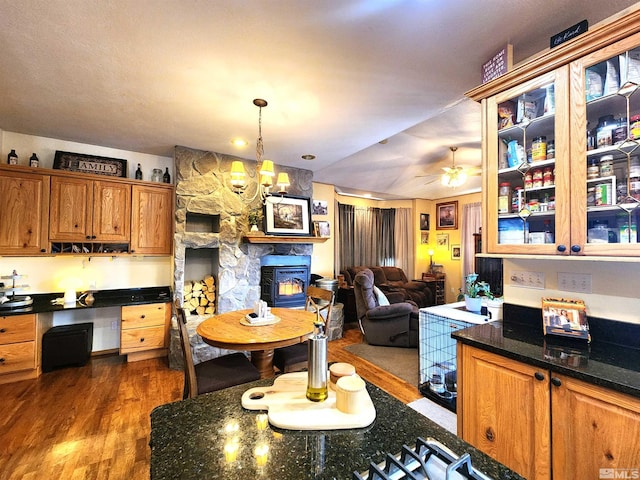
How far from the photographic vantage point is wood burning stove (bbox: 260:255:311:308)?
3.85 meters

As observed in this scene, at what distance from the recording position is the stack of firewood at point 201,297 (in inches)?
141

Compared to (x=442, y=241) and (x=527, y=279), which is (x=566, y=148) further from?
(x=442, y=241)

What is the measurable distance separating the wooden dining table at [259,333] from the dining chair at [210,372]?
17cm

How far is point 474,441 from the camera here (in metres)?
1.52

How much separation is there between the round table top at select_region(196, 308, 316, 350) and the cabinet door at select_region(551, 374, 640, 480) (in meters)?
1.23

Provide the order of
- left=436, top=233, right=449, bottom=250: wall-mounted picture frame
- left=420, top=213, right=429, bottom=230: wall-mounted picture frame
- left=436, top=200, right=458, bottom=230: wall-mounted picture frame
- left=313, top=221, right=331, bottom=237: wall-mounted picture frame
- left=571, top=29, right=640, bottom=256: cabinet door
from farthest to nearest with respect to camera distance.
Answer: left=420, top=213, right=429, bottom=230: wall-mounted picture frame → left=436, top=233, right=449, bottom=250: wall-mounted picture frame → left=436, top=200, right=458, bottom=230: wall-mounted picture frame → left=313, top=221, right=331, bottom=237: wall-mounted picture frame → left=571, top=29, right=640, bottom=256: cabinet door

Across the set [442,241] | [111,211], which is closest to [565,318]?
[111,211]

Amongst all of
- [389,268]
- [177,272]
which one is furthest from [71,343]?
[389,268]

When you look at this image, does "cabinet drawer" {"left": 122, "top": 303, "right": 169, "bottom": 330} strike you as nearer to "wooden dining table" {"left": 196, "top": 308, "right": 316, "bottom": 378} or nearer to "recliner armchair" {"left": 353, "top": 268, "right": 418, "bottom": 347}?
"wooden dining table" {"left": 196, "top": 308, "right": 316, "bottom": 378}

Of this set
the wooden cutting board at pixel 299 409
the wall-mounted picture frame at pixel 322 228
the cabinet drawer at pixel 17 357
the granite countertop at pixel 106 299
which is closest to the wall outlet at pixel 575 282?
the wooden cutting board at pixel 299 409

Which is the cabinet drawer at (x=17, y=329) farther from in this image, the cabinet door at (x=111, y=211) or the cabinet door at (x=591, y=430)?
the cabinet door at (x=591, y=430)

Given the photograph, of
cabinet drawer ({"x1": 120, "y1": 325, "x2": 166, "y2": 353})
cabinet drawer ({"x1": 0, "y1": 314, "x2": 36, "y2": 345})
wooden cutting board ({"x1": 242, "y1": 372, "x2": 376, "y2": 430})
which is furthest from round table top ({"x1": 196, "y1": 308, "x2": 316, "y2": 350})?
cabinet drawer ({"x1": 0, "y1": 314, "x2": 36, "y2": 345})

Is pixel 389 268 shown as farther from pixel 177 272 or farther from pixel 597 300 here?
pixel 597 300

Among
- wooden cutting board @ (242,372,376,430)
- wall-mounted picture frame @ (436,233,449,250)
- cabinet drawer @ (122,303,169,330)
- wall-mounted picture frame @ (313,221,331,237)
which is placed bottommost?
cabinet drawer @ (122,303,169,330)
